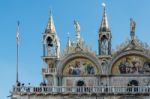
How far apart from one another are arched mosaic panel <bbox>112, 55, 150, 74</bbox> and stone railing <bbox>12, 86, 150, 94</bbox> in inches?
95.1

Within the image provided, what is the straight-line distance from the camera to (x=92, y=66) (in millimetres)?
69312

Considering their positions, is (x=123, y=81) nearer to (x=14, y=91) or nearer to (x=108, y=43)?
(x=108, y=43)

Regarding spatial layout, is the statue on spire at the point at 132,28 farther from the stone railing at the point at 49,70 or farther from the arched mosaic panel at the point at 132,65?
the stone railing at the point at 49,70

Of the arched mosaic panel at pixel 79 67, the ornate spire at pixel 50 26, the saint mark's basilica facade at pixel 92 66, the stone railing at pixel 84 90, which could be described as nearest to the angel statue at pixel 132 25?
the saint mark's basilica facade at pixel 92 66

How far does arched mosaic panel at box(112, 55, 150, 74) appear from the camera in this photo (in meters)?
68.6

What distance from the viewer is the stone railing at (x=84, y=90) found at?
66.6 metres

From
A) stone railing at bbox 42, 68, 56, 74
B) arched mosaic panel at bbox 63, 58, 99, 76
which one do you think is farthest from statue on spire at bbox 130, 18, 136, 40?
stone railing at bbox 42, 68, 56, 74

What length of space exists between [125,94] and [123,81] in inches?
98.9

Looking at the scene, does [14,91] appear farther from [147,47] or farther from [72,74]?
[147,47]

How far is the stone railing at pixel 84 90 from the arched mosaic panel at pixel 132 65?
242 centimetres

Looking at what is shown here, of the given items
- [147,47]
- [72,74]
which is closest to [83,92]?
[72,74]

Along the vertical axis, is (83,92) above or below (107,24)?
below

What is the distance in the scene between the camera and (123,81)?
6869 cm

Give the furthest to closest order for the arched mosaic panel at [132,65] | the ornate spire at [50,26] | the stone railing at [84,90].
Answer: the ornate spire at [50,26], the arched mosaic panel at [132,65], the stone railing at [84,90]
